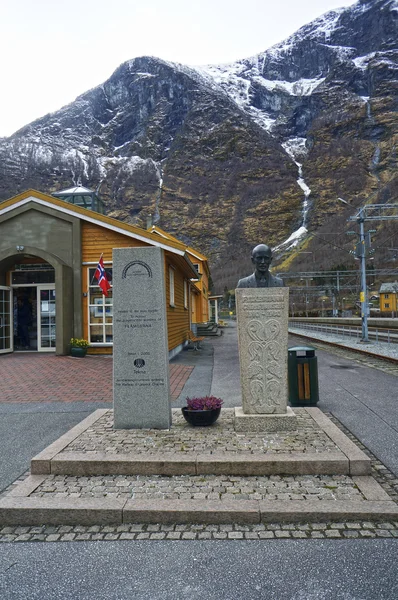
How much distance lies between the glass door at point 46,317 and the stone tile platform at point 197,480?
11271 millimetres

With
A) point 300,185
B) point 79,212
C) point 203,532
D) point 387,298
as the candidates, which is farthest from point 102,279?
point 300,185

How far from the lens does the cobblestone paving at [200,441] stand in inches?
185

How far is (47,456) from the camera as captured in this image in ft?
14.8

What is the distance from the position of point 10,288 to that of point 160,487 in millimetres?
13925

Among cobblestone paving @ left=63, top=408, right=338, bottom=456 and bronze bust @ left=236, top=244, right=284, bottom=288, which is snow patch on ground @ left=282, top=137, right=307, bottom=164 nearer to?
bronze bust @ left=236, top=244, right=284, bottom=288

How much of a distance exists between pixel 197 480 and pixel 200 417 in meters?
1.40

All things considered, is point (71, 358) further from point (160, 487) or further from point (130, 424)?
point (160, 487)

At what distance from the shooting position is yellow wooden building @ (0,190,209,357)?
14875 mm

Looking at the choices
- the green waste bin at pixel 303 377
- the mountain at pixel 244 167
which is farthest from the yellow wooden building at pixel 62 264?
the mountain at pixel 244 167

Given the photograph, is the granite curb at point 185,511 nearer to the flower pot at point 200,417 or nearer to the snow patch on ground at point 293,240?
the flower pot at point 200,417

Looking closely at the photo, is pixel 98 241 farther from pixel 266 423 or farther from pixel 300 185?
pixel 300 185

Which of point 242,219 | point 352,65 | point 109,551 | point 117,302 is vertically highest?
point 352,65

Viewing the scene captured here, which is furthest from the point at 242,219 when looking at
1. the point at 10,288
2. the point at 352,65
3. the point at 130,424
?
the point at 130,424

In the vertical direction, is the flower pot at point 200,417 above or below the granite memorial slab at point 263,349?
below
